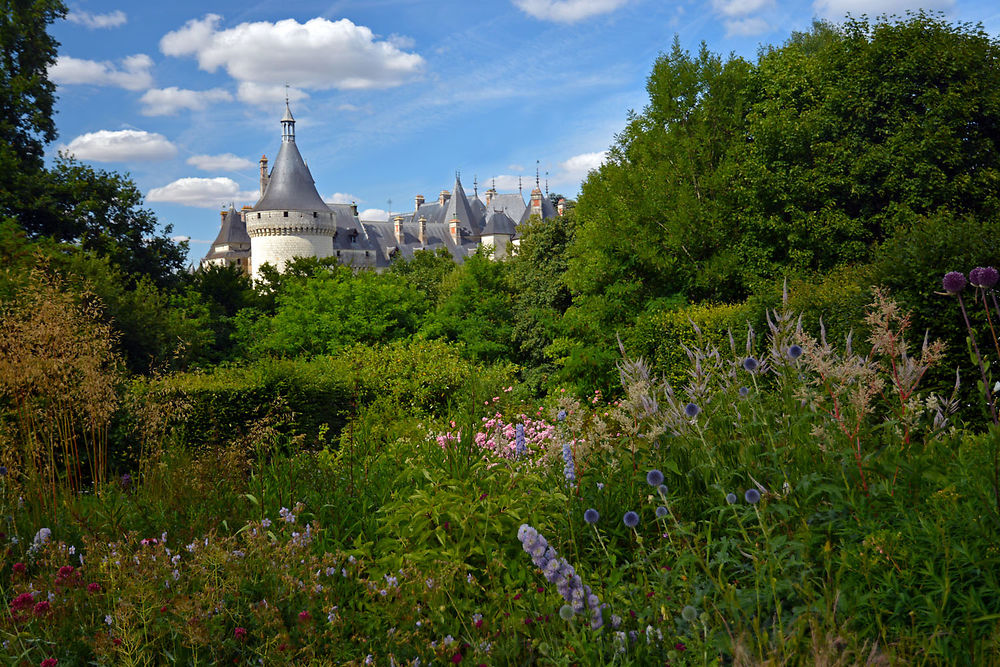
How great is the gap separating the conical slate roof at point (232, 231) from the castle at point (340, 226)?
117 millimetres

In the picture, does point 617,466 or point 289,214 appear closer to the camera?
point 617,466

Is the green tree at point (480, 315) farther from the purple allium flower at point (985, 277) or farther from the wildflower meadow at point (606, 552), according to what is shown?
the purple allium flower at point (985, 277)

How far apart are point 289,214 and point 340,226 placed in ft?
84.6

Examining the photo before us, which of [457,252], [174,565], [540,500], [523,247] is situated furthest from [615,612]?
[457,252]

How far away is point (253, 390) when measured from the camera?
Result: 11.6m

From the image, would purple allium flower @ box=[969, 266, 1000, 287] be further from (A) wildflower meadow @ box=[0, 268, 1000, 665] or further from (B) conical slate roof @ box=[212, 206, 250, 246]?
(B) conical slate roof @ box=[212, 206, 250, 246]

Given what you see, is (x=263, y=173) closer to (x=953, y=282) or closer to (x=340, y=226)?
(x=340, y=226)

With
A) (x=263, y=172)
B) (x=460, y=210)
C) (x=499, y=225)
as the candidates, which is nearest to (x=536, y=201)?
(x=499, y=225)

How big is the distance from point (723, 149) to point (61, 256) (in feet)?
57.4

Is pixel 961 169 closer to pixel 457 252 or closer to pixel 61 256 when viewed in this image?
pixel 61 256

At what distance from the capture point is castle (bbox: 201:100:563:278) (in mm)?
59906

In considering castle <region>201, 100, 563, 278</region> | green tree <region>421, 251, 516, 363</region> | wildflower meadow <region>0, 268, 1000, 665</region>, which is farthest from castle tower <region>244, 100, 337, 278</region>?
wildflower meadow <region>0, 268, 1000, 665</region>

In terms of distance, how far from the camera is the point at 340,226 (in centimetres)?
8500

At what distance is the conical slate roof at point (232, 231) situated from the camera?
84625 mm
